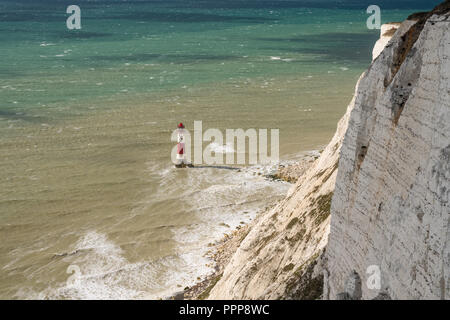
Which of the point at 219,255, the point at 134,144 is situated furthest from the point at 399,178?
the point at 134,144

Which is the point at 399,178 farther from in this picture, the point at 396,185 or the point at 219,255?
the point at 219,255

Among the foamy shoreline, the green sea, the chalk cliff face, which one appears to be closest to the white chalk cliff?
the chalk cliff face

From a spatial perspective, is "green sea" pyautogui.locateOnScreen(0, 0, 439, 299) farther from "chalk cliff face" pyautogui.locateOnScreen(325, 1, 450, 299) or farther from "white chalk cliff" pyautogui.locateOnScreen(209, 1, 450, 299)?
"chalk cliff face" pyautogui.locateOnScreen(325, 1, 450, 299)

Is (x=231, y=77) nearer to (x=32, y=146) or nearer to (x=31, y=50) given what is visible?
(x=32, y=146)

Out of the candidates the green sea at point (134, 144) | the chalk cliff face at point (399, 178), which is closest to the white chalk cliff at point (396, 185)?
the chalk cliff face at point (399, 178)

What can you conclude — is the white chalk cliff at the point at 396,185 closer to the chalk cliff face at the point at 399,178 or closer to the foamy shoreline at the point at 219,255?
the chalk cliff face at the point at 399,178
